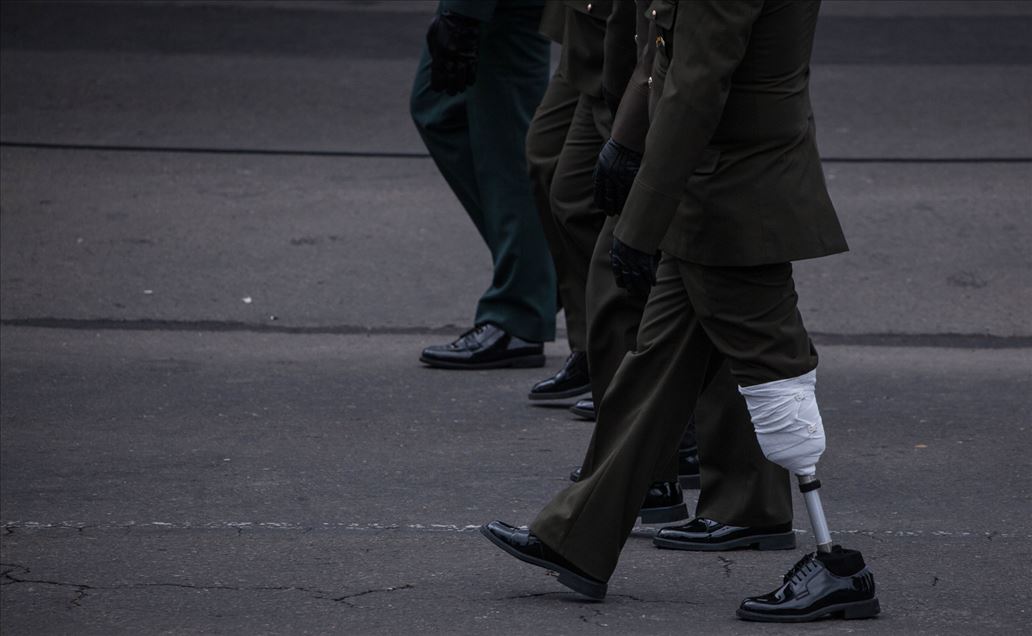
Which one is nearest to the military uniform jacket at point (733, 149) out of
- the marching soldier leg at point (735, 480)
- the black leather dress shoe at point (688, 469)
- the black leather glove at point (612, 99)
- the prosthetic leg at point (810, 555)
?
the prosthetic leg at point (810, 555)

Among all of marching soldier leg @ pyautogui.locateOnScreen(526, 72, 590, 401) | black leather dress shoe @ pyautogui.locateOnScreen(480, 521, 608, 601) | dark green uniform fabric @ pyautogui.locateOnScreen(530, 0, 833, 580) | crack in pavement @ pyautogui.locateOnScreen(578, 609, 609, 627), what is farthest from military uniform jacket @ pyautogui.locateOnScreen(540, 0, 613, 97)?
crack in pavement @ pyautogui.locateOnScreen(578, 609, 609, 627)

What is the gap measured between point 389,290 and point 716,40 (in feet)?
12.7

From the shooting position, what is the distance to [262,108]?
31.3 ft

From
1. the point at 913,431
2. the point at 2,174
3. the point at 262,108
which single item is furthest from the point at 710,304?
the point at 262,108

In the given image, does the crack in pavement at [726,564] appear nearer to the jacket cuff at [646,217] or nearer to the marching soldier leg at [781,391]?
the marching soldier leg at [781,391]

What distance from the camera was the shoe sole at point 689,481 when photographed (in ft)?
16.2

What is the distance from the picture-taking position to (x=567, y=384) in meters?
5.85

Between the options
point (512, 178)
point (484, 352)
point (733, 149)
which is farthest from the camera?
point (484, 352)

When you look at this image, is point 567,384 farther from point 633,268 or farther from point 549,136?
point 633,268

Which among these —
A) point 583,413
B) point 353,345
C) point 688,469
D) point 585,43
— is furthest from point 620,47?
point 353,345

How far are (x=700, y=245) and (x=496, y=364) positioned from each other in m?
2.58

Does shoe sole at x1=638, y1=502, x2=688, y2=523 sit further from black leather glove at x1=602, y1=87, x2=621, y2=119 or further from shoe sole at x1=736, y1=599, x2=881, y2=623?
black leather glove at x1=602, y1=87, x2=621, y2=119

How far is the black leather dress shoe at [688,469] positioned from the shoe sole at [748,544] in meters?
0.50

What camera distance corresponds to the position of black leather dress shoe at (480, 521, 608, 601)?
3984 mm
